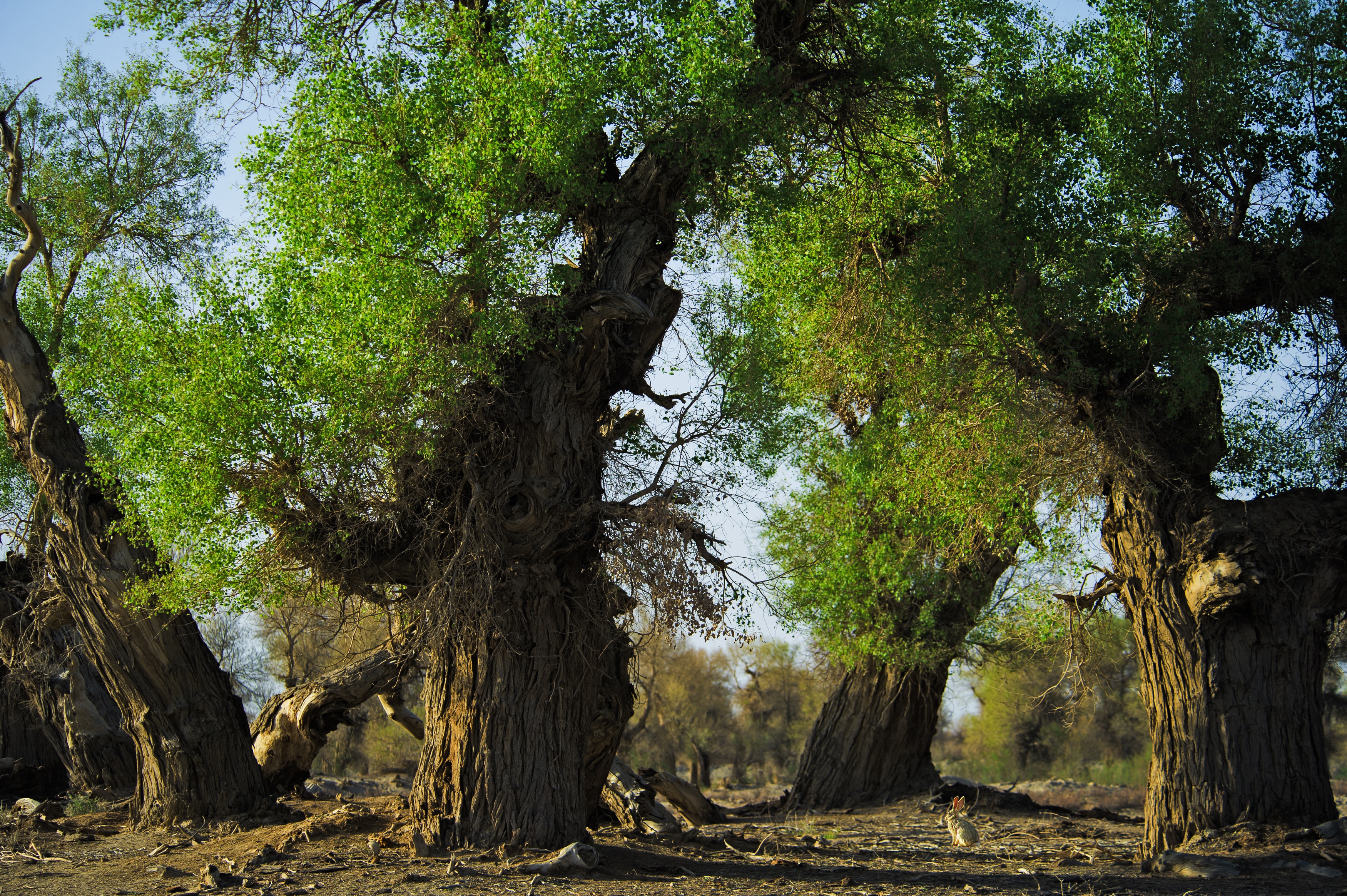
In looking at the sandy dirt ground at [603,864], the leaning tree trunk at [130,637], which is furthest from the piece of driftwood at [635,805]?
the leaning tree trunk at [130,637]

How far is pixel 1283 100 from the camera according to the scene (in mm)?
9797

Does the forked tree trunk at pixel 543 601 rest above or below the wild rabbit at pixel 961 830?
above

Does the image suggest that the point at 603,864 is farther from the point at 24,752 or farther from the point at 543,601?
the point at 24,752

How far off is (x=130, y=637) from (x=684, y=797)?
20.5ft

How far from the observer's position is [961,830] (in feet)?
35.3

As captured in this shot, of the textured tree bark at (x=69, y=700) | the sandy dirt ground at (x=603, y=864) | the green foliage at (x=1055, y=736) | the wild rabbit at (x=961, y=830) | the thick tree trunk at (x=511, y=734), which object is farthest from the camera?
the green foliage at (x=1055, y=736)

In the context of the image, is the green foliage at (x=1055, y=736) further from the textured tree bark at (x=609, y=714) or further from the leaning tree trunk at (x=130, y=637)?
the leaning tree trunk at (x=130, y=637)

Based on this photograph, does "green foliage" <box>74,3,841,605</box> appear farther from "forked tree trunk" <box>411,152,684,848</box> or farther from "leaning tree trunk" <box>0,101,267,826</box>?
"leaning tree trunk" <box>0,101,267,826</box>

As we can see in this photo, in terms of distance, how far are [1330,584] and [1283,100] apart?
15.4ft

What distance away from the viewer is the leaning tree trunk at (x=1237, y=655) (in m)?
8.60

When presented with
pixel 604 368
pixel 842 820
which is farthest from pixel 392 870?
pixel 842 820

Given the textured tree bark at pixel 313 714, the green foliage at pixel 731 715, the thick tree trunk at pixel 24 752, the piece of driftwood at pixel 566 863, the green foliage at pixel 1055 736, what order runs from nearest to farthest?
the piece of driftwood at pixel 566 863 → the textured tree bark at pixel 313 714 → the thick tree trunk at pixel 24 752 → the green foliage at pixel 1055 736 → the green foliage at pixel 731 715

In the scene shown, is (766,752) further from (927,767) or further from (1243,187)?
(1243,187)

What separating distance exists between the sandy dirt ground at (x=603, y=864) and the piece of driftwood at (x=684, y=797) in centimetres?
41
